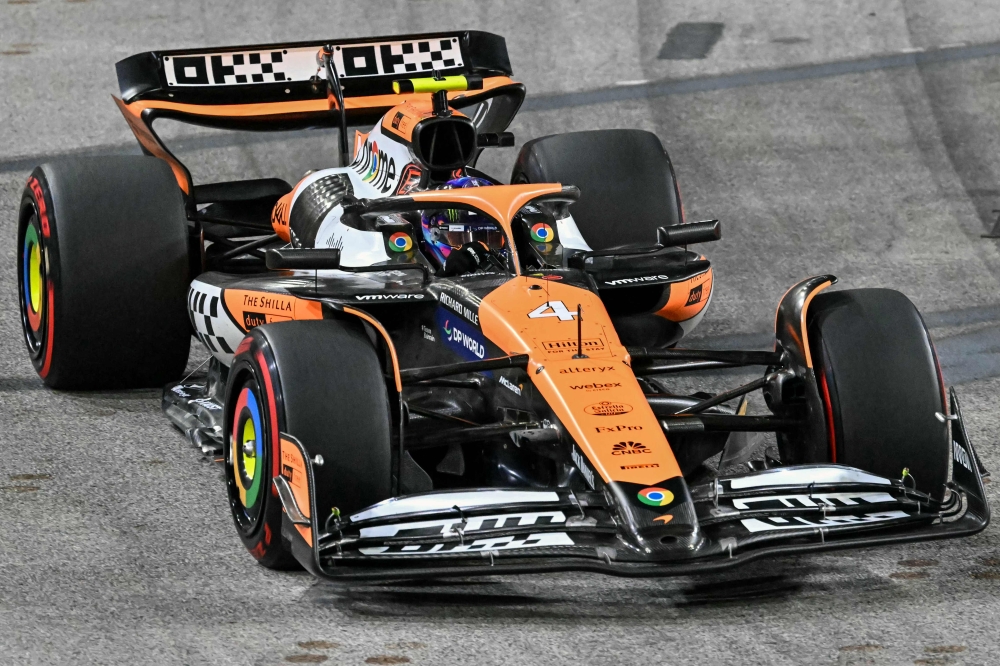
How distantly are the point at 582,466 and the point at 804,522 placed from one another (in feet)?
2.22

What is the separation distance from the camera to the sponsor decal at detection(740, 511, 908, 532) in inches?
182

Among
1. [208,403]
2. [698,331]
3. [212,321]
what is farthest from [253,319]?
[698,331]

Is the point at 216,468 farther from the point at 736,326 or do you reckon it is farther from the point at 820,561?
the point at 736,326

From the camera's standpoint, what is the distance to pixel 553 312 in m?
5.37

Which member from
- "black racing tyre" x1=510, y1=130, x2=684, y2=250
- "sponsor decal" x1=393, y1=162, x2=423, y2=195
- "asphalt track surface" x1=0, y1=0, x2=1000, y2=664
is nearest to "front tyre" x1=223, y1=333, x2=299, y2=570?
"asphalt track surface" x1=0, y1=0, x2=1000, y2=664

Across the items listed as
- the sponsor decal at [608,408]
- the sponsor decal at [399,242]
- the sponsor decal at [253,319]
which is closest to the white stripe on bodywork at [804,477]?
the sponsor decal at [608,408]

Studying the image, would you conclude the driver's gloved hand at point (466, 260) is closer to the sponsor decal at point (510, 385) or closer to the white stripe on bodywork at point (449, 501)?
the sponsor decal at point (510, 385)

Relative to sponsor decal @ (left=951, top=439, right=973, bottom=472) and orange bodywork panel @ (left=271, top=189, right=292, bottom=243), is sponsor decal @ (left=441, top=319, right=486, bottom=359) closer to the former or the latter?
sponsor decal @ (left=951, top=439, right=973, bottom=472)

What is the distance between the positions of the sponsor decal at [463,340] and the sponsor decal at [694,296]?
1.29 m

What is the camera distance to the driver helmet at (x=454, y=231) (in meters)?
6.11

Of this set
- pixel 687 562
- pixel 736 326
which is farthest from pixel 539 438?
pixel 736 326

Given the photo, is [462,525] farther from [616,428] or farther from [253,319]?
[253,319]

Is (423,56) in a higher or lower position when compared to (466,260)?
higher

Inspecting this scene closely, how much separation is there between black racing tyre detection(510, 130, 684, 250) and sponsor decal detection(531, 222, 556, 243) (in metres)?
1.32
